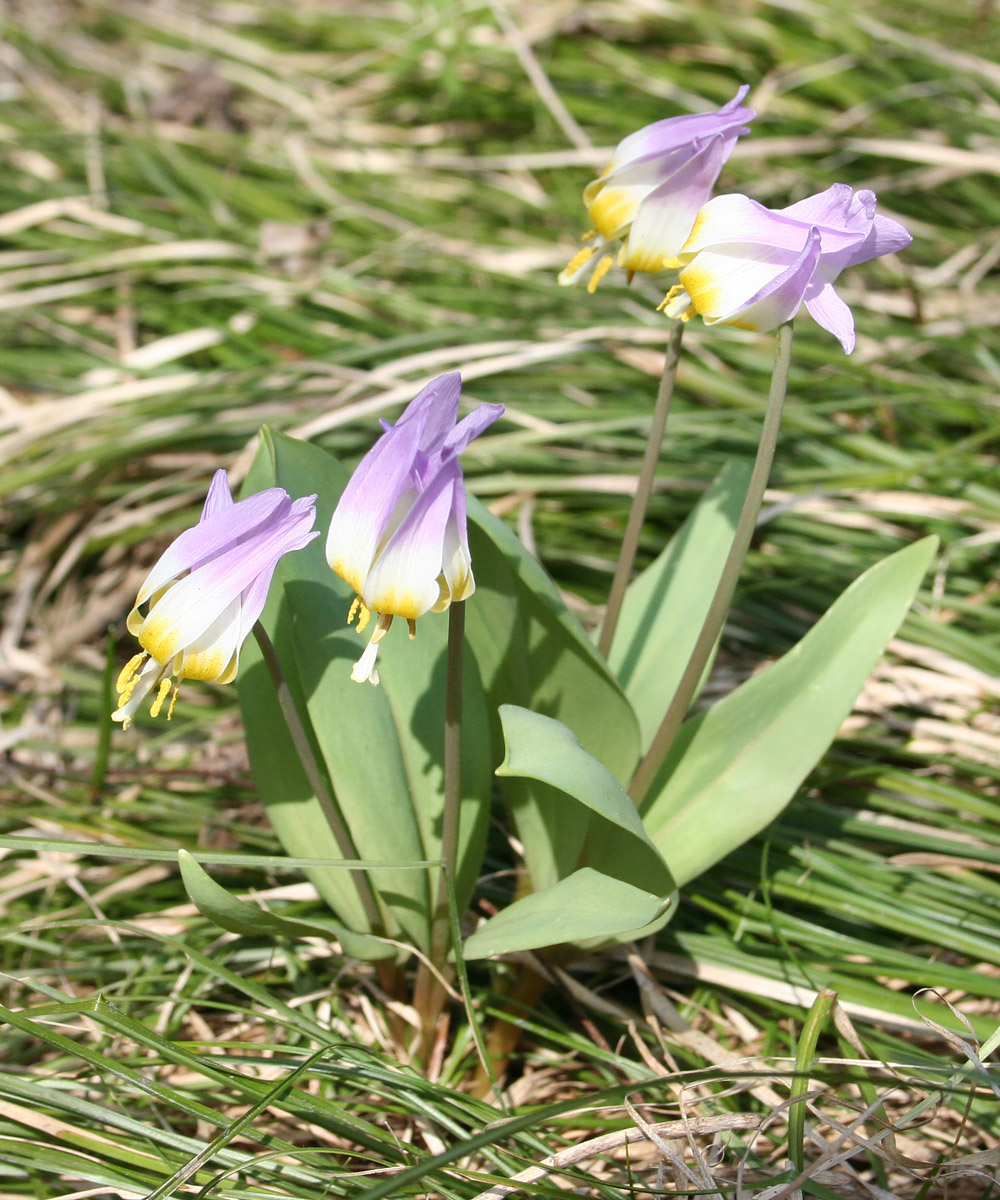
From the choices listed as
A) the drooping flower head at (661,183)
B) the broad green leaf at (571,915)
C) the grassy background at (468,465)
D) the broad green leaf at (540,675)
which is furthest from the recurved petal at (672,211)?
the grassy background at (468,465)

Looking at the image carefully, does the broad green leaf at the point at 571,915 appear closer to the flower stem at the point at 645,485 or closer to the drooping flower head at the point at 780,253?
the flower stem at the point at 645,485

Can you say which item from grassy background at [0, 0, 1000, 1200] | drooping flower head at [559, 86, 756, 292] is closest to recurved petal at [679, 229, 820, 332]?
drooping flower head at [559, 86, 756, 292]

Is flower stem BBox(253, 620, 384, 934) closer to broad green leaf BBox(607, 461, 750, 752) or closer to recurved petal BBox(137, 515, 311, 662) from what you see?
recurved petal BBox(137, 515, 311, 662)

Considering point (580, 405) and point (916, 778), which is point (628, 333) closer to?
point (580, 405)

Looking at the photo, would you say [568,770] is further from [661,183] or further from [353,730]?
[661,183]

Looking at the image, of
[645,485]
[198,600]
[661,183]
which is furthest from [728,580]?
[198,600]
